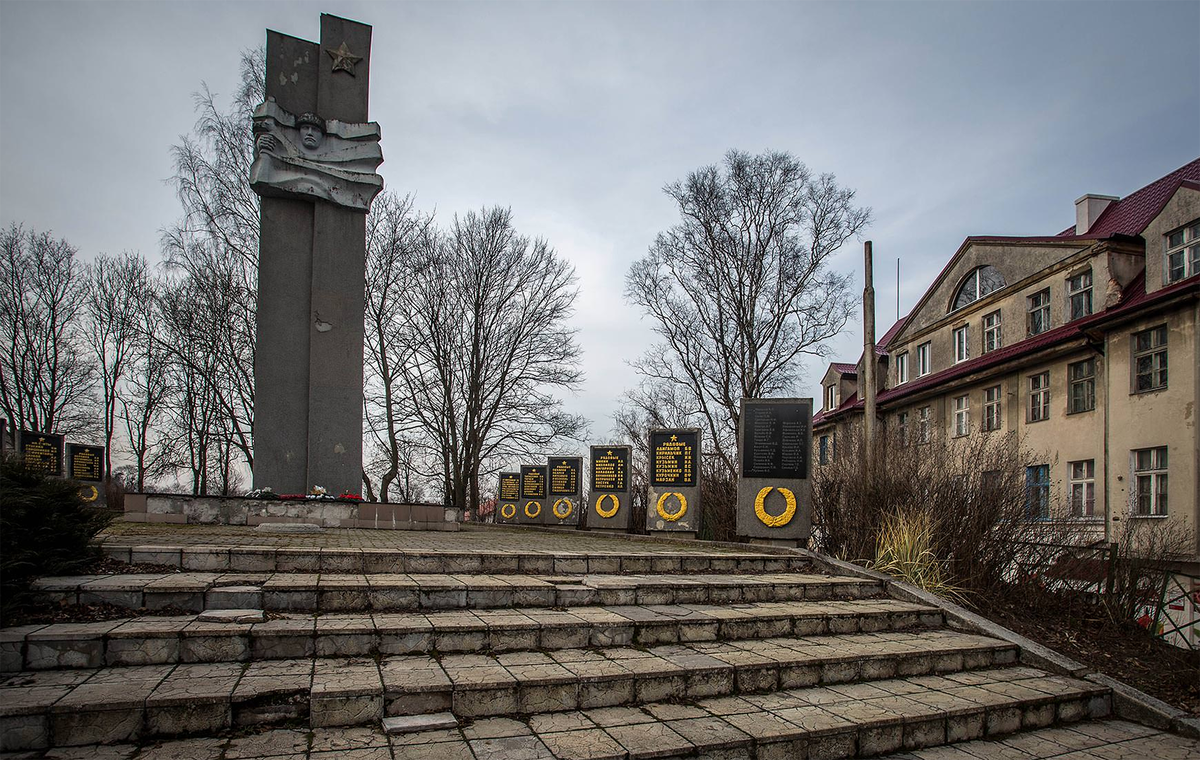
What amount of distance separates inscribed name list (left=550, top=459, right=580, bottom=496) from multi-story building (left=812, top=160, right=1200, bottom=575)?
19.8 feet

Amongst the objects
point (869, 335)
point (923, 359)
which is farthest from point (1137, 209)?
point (869, 335)

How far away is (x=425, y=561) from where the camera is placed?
701cm

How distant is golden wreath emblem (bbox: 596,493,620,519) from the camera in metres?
15.0

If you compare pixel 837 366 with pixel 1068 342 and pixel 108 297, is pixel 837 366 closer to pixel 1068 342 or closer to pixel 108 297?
pixel 1068 342

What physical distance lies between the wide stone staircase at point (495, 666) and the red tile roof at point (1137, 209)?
18182mm

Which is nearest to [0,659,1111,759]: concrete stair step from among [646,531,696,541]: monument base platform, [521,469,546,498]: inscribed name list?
[646,531,696,541]: monument base platform

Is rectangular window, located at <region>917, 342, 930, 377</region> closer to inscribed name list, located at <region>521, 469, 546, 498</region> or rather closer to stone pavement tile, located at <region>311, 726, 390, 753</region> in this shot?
inscribed name list, located at <region>521, 469, 546, 498</region>

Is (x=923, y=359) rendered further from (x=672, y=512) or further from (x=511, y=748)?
(x=511, y=748)

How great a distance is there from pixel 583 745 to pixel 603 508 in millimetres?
11183

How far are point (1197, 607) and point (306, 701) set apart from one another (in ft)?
26.9

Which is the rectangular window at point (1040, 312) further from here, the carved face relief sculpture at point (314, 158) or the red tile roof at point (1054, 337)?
the carved face relief sculpture at point (314, 158)

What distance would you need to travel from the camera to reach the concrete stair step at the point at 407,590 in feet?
17.0

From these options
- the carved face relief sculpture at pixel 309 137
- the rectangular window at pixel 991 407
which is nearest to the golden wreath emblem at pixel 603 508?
the carved face relief sculpture at pixel 309 137

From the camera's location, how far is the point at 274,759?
11.7 feet
